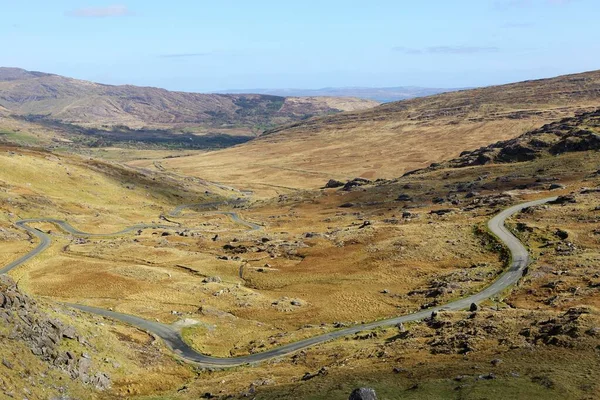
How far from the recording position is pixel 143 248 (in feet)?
382

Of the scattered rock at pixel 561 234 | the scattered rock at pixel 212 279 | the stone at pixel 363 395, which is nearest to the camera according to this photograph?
the stone at pixel 363 395

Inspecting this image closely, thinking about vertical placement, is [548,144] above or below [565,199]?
above

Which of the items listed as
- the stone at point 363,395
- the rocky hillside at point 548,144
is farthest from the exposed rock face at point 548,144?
the stone at point 363,395

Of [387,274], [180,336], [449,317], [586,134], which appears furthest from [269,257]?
[586,134]

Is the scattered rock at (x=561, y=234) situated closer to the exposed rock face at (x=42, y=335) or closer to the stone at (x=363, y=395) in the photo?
the stone at (x=363, y=395)

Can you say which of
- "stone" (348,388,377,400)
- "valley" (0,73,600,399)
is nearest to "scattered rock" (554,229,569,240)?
"valley" (0,73,600,399)

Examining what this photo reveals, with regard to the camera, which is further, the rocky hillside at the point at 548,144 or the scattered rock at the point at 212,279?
the rocky hillside at the point at 548,144

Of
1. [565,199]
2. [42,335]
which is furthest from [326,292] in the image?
[565,199]

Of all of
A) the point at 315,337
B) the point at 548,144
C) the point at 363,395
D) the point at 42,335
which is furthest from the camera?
the point at 548,144

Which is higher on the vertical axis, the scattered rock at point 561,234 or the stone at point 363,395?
the stone at point 363,395

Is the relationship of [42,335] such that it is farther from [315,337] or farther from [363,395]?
[315,337]

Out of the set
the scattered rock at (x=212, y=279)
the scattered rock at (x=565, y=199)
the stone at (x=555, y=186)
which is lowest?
the scattered rock at (x=212, y=279)

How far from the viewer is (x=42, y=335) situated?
161 feet

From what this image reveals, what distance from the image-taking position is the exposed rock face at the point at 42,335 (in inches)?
1857
